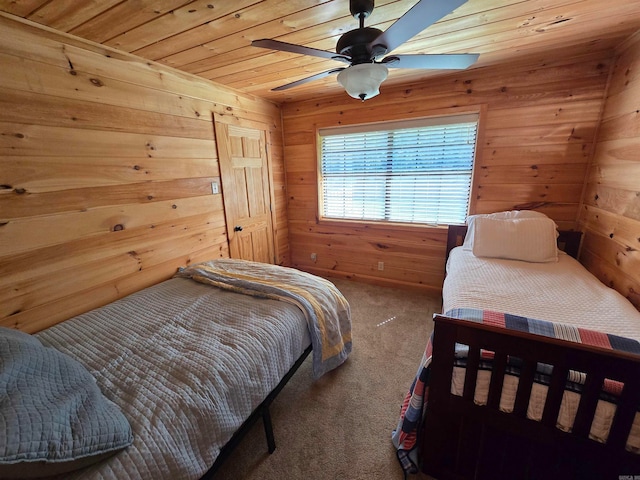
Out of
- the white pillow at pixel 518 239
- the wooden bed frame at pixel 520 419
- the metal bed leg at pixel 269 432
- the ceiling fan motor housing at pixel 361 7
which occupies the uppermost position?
the ceiling fan motor housing at pixel 361 7

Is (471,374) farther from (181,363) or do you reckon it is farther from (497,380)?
(181,363)

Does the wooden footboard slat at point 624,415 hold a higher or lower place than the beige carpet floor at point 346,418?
higher

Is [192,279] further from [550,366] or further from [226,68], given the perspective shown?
[550,366]

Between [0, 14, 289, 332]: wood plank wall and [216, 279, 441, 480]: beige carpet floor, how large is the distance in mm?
1439

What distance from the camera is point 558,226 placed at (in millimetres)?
2377

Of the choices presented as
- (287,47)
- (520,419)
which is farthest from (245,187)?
(520,419)

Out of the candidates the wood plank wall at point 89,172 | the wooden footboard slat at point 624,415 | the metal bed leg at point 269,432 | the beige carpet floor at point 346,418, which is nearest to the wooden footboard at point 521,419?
the wooden footboard slat at point 624,415

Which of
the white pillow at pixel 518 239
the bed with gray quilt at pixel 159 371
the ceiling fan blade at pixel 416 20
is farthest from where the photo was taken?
the white pillow at pixel 518 239

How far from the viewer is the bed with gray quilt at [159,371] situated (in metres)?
0.77

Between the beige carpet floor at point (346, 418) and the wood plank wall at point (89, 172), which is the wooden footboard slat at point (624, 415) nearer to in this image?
the beige carpet floor at point (346, 418)

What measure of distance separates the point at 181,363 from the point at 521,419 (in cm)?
143

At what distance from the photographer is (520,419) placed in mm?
1021

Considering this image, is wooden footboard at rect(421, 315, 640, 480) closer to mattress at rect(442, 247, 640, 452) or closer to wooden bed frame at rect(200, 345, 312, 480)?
mattress at rect(442, 247, 640, 452)

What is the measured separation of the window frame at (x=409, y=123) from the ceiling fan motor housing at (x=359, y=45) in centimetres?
169
